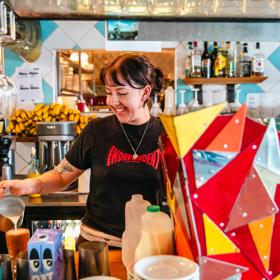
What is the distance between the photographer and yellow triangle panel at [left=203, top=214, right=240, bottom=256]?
0.85 m

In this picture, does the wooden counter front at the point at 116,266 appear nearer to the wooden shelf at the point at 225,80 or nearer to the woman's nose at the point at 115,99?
the woman's nose at the point at 115,99

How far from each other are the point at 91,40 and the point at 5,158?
121cm

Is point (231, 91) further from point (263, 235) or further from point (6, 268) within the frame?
point (6, 268)

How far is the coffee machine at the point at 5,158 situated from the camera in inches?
104

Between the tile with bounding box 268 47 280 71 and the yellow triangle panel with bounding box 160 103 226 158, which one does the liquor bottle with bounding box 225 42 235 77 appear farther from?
the yellow triangle panel with bounding box 160 103 226 158

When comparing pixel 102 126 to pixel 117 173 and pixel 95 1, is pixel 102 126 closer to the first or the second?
pixel 117 173

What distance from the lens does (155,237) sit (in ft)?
3.06

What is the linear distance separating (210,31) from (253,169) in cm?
273

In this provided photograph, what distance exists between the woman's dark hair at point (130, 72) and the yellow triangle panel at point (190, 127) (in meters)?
0.79

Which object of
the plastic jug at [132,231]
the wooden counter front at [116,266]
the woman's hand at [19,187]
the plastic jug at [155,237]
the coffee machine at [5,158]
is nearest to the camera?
the plastic jug at [155,237]

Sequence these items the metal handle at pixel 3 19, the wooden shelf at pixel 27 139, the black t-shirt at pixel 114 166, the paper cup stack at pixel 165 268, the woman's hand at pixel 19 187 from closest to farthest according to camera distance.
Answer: the paper cup stack at pixel 165 268 → the woman's hand at pixel 19 187 → the black t-shirt at pixel 114 166 → the metal handle at pixel 3 19 → the wooden shelf at pixel 27 139

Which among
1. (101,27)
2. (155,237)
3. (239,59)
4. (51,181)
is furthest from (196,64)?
(155,237)

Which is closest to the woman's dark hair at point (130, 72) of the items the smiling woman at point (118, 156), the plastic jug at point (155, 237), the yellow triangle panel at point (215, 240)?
the smiling woman at point (118, 156)

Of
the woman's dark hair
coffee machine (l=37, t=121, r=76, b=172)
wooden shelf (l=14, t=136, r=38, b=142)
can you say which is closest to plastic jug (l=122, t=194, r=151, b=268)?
the woman's dark hair
